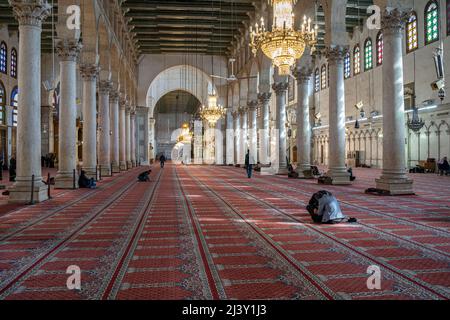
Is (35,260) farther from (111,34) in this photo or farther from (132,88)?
(132,88)

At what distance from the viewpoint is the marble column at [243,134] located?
88.8 ft

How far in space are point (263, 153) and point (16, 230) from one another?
17.0 m

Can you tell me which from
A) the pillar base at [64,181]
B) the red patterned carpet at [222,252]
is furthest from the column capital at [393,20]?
the pillar base at [64,181]

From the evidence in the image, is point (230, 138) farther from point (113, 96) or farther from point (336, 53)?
point (336, 53)

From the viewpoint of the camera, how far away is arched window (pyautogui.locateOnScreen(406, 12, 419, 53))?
1884cm

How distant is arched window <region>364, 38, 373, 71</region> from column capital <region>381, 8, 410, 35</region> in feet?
47.8

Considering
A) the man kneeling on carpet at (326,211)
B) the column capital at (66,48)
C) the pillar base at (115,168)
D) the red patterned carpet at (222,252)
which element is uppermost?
the column capital at (66,48)

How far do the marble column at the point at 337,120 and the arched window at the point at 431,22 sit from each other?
799cm

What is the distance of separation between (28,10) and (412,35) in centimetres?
1693

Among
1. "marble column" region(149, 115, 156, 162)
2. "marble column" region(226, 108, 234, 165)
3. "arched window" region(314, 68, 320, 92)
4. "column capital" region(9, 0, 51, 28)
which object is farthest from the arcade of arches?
"marble column" region(149, 115, 156, 162)

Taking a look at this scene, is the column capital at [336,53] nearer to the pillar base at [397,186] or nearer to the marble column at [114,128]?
the pillar base at [397,186]

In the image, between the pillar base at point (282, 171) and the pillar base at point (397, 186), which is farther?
the pillar base at point (282, 171)

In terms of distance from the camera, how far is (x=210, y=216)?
641 centimetres

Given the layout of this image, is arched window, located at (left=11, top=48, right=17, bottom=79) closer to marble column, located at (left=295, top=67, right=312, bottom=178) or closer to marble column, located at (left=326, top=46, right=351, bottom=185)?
marble column, located at (left=295, top=67, right=312, bottom=178)
